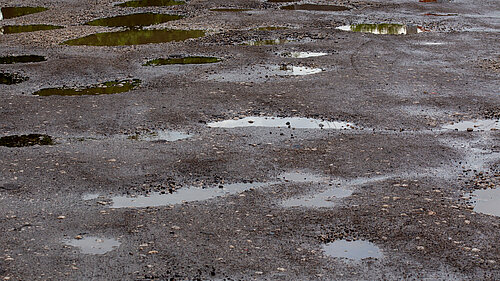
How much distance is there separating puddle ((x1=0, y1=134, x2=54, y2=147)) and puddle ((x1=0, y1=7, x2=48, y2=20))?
13.2m

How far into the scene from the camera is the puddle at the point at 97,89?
39.8 ft

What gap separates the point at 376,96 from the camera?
11562 millimetres

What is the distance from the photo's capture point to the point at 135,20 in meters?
20.3

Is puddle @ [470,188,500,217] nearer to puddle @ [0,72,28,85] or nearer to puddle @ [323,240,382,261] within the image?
puddle @ [323,240,382,261]

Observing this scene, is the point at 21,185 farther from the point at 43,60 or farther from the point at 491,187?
the point at 43,60

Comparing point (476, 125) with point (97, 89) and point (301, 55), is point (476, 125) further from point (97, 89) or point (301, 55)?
point (97, 89)

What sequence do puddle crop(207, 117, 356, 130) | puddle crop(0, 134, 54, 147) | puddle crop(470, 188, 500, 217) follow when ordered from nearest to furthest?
puddle crop(470, 188, 500, 217) < puddle crop(0, 134, 54, 147) < puddle crop(207, 117, 356, 130)

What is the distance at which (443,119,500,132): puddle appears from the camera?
9.94 metres

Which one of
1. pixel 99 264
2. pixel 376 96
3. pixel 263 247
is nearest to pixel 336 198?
pixel 263 247

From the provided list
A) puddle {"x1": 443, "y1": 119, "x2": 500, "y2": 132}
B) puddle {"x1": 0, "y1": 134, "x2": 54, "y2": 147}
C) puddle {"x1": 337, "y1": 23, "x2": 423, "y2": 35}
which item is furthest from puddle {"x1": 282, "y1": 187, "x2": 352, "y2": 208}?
puddle {"x1": 337, "y1": 23, "x2": 423, "y2": 35}

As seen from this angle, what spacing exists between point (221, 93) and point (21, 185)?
4.59 meters

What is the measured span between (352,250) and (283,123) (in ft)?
13.1

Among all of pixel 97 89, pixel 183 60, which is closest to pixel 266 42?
pixel 183 60

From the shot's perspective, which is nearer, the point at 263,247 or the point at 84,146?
the point at 263,247
